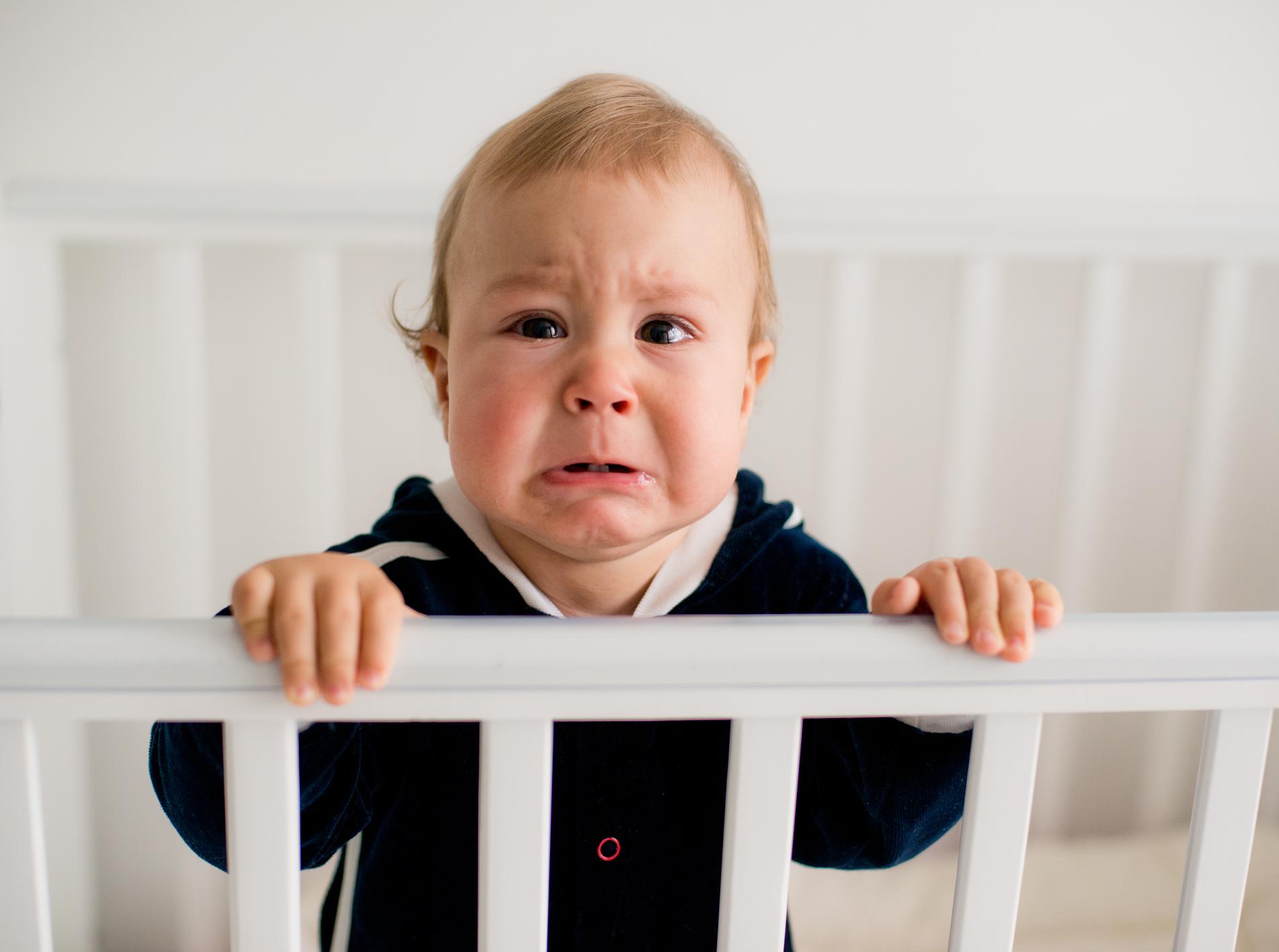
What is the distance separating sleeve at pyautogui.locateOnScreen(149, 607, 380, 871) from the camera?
47 cm

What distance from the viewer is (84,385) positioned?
1.09m

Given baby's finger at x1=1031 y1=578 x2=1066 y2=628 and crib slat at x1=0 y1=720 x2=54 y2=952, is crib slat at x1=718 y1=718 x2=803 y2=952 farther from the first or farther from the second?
crib slat at x1=0 y1=720 x2=54 y2=952

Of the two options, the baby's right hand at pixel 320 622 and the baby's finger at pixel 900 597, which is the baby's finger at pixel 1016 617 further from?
the baby's right hand at pixel 320 622

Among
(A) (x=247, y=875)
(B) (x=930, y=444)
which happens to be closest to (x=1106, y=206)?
(B) (x=930, y=444)

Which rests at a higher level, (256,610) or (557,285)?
(557,285)

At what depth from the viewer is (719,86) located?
43.8 inches

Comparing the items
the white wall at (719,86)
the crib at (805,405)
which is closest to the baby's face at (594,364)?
the crib at (805,405)

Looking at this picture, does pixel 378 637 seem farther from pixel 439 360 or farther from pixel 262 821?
pixel 439 360

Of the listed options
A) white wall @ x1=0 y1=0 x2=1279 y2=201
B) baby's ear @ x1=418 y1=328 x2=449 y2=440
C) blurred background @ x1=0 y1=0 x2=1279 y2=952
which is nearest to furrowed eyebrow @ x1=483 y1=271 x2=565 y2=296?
baby's ear @ x1=418 y1=328 x2=449 y2=440

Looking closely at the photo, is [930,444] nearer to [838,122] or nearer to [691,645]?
[838,122]

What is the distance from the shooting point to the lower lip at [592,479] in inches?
21.0

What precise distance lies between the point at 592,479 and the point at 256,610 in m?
0.19

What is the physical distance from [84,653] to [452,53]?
2.80ft

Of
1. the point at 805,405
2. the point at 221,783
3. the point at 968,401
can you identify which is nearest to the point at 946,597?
the point at 221,783
